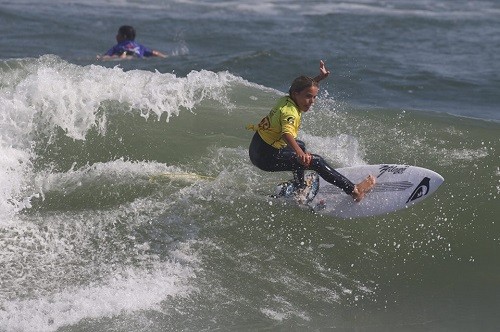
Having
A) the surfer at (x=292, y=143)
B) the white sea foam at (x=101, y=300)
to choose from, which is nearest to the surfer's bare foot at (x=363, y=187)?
the surfer at (x=292, y=143)

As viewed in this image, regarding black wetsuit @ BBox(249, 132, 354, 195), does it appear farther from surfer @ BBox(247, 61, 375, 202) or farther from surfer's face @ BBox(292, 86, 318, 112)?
surfer's face @ BBox(292, 86, 318, 112)

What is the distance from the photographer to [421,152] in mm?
10492

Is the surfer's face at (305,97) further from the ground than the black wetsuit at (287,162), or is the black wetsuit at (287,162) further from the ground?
the surfer's face at (305,97)

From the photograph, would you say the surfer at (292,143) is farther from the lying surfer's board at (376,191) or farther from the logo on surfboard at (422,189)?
the logo on surfboard at (422,189)

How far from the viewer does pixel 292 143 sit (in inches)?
302

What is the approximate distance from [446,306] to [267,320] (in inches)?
61.0

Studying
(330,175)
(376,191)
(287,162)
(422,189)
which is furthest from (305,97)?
(422,189)

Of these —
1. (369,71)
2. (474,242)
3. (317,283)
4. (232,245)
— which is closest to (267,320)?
(317,283)

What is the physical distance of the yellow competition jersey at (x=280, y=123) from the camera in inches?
308

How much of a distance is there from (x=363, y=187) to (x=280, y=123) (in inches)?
43.6

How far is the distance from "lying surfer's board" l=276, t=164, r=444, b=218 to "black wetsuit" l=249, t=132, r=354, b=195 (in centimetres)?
31

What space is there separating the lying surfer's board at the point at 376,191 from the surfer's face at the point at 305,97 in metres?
1.07

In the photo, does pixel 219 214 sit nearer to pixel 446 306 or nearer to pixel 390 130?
pixel 446 306

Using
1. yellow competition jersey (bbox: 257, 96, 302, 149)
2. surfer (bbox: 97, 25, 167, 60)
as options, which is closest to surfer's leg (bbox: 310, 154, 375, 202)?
yellow competition jersey (bbox: 257, 96, 302, 149)
